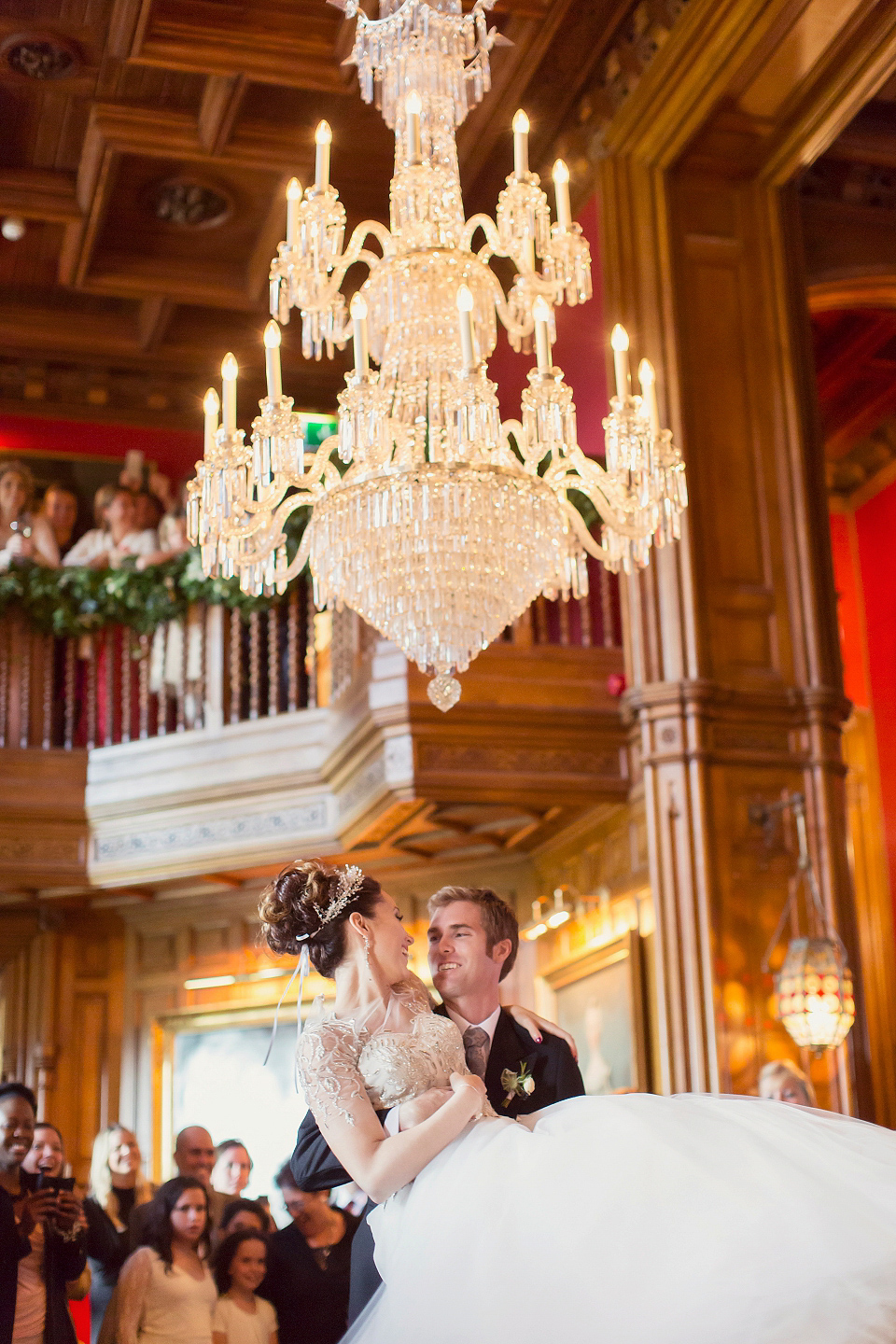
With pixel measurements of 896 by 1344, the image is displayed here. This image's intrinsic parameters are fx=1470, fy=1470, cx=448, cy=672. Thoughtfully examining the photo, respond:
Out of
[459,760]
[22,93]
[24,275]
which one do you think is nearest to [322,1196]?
[459,760]

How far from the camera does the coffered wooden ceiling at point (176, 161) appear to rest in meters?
7.89

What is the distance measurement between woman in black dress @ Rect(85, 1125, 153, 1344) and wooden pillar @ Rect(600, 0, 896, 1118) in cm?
253

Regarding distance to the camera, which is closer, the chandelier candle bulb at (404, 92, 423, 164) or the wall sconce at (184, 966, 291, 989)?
the chandelier candle bulb at (404, 92, 423, 164)

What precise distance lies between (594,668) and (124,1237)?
→ 3532mm

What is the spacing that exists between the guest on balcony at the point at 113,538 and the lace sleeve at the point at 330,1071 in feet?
22.5

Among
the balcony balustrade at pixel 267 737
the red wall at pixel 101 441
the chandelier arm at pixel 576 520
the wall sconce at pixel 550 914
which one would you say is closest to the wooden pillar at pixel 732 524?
the balcony balustrade at pixel 267 737

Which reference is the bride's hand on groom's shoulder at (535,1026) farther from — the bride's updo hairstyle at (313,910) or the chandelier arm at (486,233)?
the chandelier arm at (486,233)

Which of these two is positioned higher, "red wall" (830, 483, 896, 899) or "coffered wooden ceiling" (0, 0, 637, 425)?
"coffered wooden ceiling" (0, 0, 637, 425)

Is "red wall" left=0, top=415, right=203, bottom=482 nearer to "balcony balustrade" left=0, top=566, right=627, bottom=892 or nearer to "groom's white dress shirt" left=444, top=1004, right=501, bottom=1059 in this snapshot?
"balcony balustrade" left=0, top=566, right=627, bottom=892

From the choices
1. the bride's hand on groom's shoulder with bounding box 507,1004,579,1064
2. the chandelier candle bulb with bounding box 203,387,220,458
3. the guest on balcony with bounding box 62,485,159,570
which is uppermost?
the guest on balcony with bounding box 62,485,159,570

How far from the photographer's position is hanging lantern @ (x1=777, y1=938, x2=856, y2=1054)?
639 centimetres

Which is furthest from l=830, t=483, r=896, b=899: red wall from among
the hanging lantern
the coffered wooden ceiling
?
the hanging lantern

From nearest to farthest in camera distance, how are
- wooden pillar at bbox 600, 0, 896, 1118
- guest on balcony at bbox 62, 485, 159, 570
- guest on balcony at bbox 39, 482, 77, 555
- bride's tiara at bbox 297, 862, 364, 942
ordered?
bride's tiara at bbox 297, 862, 364, 942, wooden pillar at bbox 600, 0, 896, 1118, guest on balcony at bbox 62, 485, 159, 570, guest on balcony at bbox 39, 482, 77, 555

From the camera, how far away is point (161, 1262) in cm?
457
